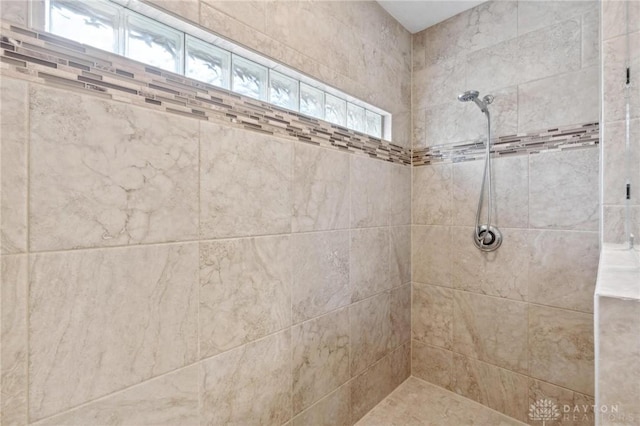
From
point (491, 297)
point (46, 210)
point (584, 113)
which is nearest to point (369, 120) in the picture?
point (584, 113)

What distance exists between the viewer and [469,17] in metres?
1.84

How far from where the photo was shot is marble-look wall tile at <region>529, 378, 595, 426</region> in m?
1.47

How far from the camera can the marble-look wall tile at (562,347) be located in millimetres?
1457

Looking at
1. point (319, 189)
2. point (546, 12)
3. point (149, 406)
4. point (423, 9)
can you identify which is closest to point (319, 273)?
point (319, 189)

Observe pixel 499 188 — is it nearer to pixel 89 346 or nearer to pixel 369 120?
pixel 369 120

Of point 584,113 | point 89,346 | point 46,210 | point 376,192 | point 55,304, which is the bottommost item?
point 89,346

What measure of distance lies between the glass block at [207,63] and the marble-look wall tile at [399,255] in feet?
4.18

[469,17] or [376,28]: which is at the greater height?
[469,17]

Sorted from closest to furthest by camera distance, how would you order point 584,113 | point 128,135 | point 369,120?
1. point 128,135
2. point 584,113
3. point 369,120

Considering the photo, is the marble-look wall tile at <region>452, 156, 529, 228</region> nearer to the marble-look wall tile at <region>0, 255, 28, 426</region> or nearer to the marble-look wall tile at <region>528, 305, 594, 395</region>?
the marble-look wall tile at <region>528, 305, 594, 395</region>

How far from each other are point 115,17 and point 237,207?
27.0 inches

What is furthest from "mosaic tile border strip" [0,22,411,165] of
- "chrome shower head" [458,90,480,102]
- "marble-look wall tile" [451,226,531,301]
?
"marble-look wall tile" [451,226,531,301]

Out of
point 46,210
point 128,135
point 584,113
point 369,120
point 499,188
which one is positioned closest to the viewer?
point 46,210

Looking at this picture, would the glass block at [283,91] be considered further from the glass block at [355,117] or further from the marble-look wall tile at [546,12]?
the marble-look wall tile at [546,12]
